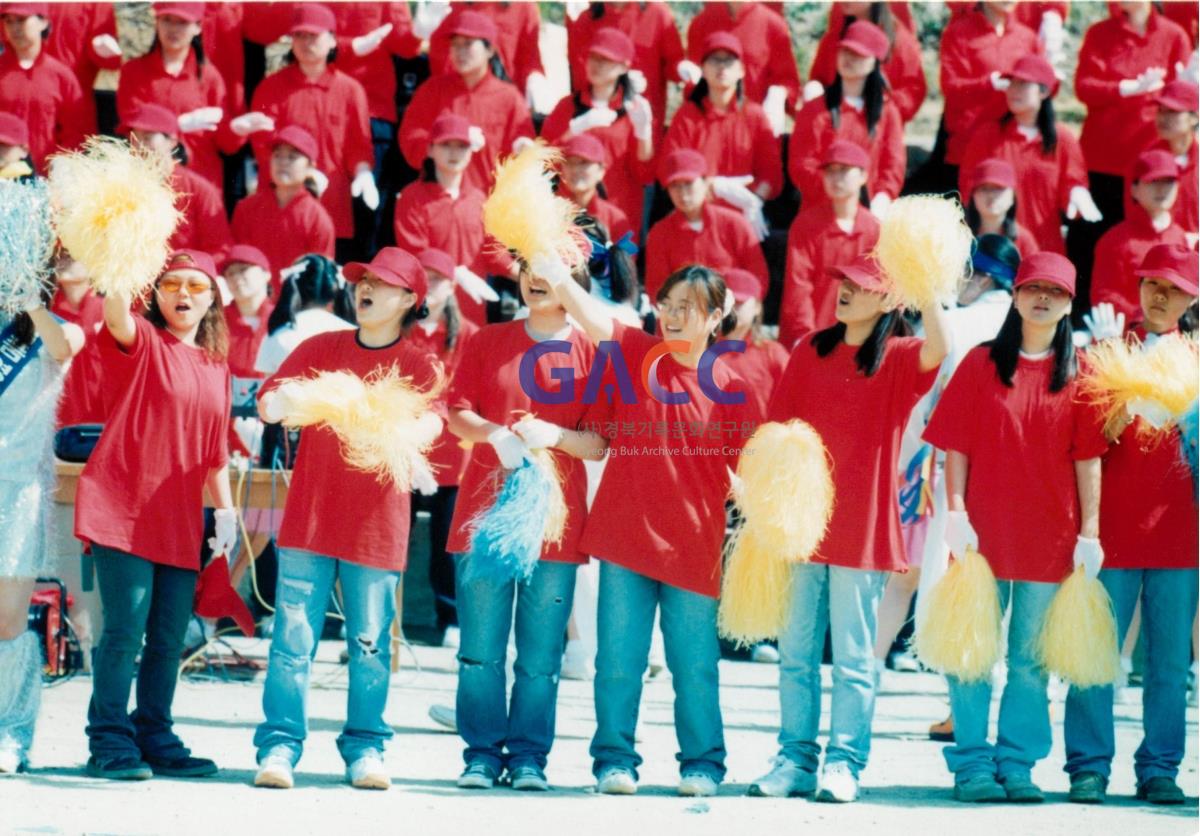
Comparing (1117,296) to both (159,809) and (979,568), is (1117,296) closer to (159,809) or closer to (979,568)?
(979,568)

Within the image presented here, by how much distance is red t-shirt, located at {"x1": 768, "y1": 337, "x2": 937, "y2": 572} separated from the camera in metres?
5.49

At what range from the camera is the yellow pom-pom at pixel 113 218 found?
5.27 metres

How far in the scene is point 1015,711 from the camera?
5.62m

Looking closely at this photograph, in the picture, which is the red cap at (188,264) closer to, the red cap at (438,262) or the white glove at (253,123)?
the red cap at (438,262)

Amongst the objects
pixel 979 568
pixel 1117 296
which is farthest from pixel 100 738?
pixel 1117 296

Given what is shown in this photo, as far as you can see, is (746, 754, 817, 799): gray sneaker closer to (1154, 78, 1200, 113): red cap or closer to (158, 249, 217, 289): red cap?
(158, 249, 217, 289): red cap

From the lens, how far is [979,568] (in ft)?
18.3

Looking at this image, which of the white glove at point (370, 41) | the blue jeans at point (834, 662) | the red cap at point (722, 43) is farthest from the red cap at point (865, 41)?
the blue jeans at point (834, 662)

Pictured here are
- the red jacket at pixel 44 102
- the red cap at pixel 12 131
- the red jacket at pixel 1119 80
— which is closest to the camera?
the red cap at pixel 12 131

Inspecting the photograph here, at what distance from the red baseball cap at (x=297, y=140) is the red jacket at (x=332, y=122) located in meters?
0.36

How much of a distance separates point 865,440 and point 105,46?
22.3ft

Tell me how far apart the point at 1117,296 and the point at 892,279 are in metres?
4.11

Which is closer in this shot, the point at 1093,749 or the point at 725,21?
the point at 1093,749

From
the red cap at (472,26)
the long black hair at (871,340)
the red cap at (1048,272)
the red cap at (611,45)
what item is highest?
the red cap at (472,26)
